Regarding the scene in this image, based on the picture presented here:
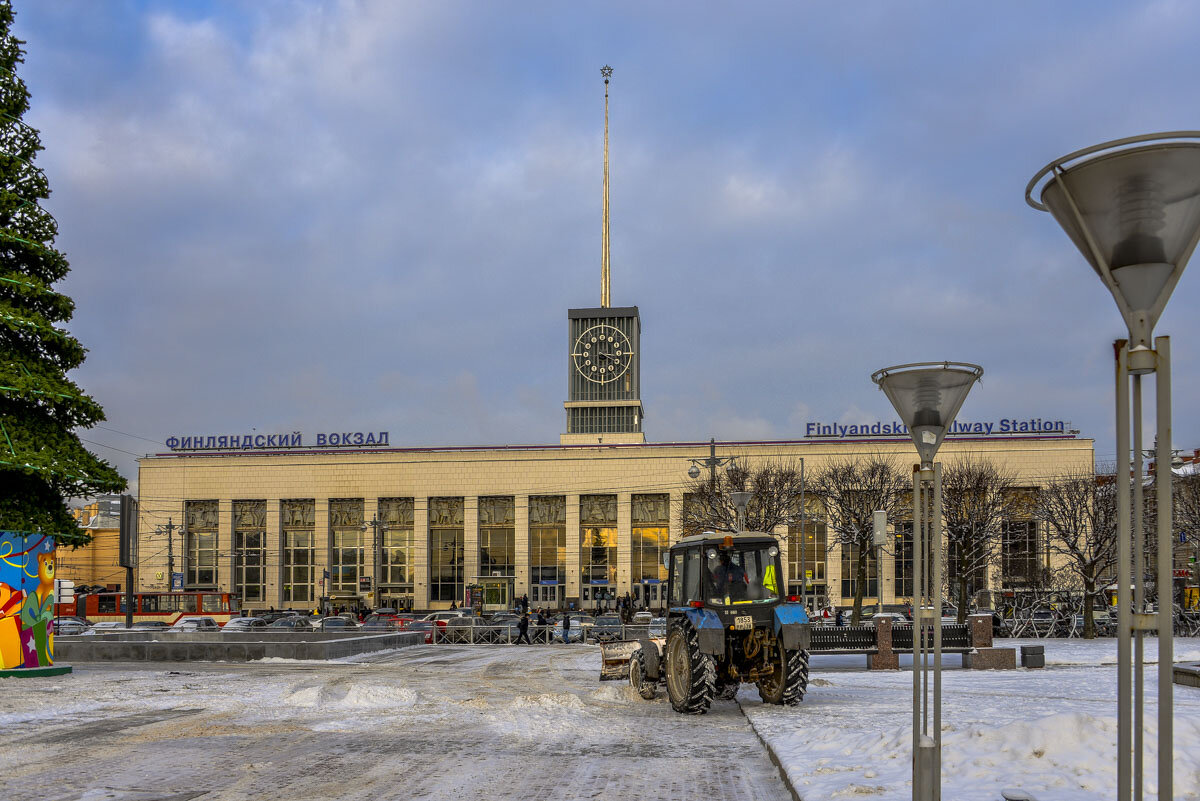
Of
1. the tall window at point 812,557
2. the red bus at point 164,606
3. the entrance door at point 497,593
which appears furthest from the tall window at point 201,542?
the tall window at point 812,557

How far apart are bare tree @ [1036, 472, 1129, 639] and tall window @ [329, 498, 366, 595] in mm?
55575

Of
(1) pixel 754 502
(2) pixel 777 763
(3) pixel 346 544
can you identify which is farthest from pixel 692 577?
(3) pixel 346 544

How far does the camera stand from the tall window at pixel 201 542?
3386 inches

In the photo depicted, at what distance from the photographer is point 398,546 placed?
86625 millimetres

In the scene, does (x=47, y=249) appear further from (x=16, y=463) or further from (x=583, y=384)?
(x=583, y=384)

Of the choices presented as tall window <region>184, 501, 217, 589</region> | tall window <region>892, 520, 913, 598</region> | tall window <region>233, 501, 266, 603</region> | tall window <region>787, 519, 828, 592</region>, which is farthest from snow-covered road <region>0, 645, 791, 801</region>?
tall window <region>184, 501, 217, 589</region>

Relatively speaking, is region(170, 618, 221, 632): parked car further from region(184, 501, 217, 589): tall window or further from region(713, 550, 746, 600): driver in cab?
region(184, 501, 217, 589): tall window

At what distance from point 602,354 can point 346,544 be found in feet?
126

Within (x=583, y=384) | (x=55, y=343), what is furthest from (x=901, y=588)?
(x=55, y=343)

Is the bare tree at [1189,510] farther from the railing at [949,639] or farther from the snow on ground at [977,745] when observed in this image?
the snow on ground at [977,745]

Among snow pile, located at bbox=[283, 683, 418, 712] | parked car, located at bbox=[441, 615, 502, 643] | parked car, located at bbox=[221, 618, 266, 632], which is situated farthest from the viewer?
parked car, located at bbox=[221, 618, 266, 632]

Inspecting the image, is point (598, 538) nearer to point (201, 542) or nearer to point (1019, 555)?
point (1019, 555)

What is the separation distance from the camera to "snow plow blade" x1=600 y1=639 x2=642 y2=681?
20.3 meters

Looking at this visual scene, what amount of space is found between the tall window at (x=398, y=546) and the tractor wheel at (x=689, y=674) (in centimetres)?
7126
